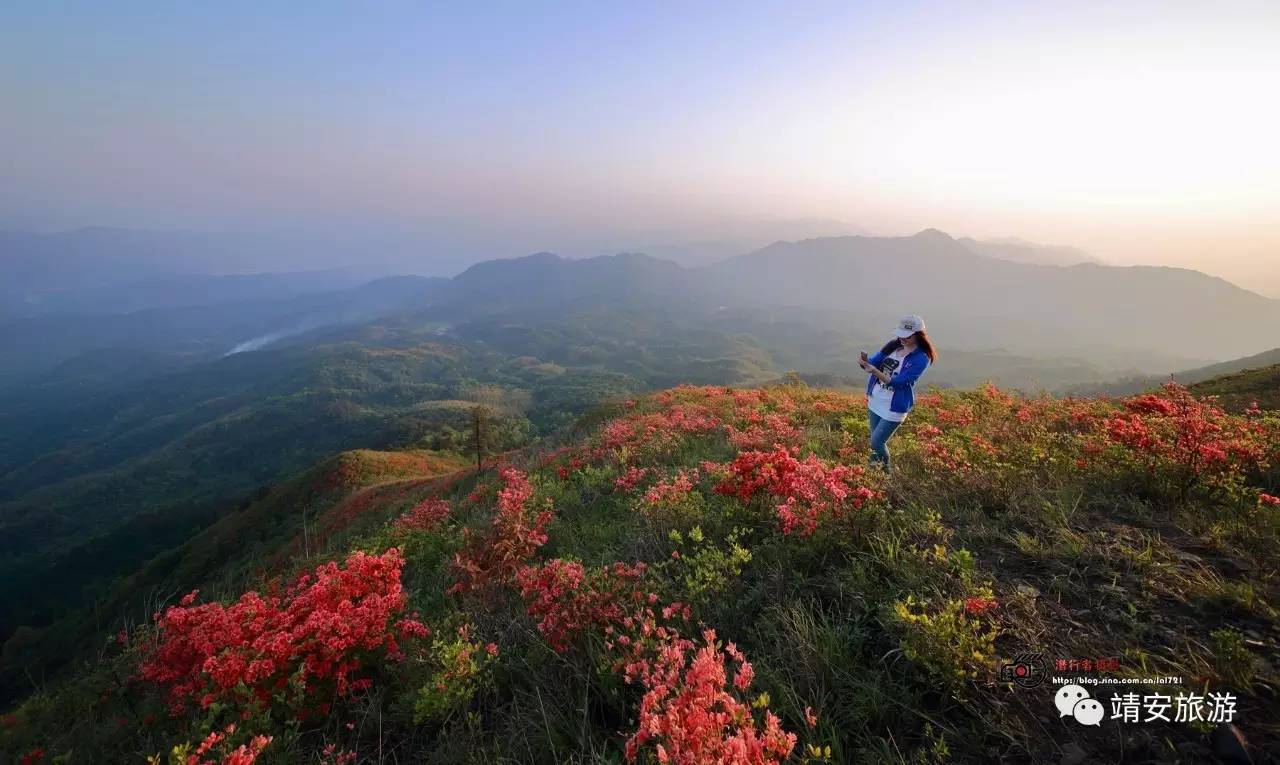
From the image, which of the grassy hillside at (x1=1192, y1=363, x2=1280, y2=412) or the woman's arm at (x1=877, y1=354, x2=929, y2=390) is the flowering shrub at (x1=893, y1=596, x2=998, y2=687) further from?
the grassy hillside at (x1=1192, y1=363, x2=1280, y2=412)

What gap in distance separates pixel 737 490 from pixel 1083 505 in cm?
340

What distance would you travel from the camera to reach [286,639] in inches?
162

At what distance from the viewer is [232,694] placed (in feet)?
13.1

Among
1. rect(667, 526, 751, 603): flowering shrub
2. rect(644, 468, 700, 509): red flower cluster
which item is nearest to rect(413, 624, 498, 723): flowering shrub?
rect(667, 526, 751, 603): flowering shrub

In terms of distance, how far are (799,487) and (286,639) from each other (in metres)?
4.85

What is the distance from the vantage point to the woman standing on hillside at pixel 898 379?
23.6ft

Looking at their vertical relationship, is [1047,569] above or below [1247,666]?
below

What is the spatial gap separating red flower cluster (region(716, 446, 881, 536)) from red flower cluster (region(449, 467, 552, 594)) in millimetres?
2809

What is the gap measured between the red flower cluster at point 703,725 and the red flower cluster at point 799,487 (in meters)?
2.19

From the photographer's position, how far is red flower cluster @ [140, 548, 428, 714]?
402 centimetres

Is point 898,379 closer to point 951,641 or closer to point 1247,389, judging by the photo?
point 951,641

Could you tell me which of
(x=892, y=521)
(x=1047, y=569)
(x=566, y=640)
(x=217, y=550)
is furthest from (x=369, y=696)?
(x=217, y=550)

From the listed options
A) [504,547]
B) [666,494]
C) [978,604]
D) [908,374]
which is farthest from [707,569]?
[908,374]

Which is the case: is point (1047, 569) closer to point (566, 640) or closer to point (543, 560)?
point (566, 640)
